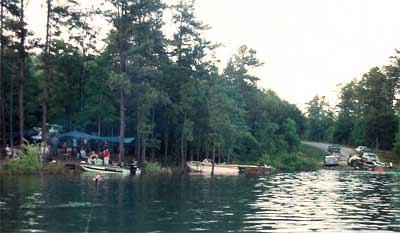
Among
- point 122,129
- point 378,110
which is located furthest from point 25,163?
point 378,110

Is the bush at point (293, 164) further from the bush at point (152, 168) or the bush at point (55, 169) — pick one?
the bush at point (55, 169)

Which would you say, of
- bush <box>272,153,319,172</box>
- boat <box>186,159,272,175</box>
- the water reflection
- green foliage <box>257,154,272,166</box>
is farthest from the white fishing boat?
the water reflection

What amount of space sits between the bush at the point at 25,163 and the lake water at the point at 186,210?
11880 millimetres

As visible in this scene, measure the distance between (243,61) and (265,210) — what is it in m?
73.0

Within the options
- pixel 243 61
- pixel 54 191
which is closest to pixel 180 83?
pixel 243 61

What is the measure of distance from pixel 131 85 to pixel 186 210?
130 feet

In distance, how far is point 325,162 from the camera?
304ft

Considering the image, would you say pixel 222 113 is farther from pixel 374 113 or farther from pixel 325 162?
pixel 374 113

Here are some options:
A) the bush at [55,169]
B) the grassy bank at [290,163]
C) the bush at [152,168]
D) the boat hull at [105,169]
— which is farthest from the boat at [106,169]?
the grassy bank at [290,163]

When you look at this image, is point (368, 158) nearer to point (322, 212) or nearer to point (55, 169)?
point (55, 169)

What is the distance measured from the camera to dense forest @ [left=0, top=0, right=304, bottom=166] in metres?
66.2

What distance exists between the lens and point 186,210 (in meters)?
27.4

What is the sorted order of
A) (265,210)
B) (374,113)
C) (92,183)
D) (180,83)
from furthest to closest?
(374,113) → (180,83) → (92,183) → (265,210)

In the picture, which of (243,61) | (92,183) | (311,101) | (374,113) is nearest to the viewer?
(92,183)
